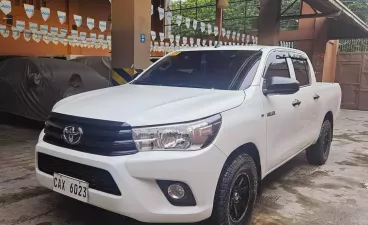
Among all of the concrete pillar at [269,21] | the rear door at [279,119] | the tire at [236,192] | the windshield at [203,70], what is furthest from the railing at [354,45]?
the tire at [236,192]

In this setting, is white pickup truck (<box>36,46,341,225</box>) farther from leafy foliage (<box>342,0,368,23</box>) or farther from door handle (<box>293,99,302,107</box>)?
leafy foliage (<box>342,0,368,23</box>)

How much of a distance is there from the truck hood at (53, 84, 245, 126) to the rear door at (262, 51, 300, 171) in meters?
0.50

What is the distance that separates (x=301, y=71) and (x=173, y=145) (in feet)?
9.54

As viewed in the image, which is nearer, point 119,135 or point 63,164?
point 119,135

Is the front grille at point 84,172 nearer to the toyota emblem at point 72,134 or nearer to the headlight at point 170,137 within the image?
the toyota emblem at point 72,134

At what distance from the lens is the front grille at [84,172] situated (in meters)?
2.38

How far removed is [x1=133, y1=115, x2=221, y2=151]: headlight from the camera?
93.7 inches

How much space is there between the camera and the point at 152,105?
104 inches

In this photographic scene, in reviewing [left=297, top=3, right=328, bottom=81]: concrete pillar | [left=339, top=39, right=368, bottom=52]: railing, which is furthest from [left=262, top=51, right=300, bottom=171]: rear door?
[left=339, top=39, right=368, bottom=52]: railing

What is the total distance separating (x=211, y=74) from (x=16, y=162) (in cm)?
316

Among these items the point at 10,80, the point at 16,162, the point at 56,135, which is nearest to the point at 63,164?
the point at 56,135

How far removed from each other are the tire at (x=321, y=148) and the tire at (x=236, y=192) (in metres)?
2.55

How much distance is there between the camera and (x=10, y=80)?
7551 mm

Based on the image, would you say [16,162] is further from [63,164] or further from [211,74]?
[211,74]
